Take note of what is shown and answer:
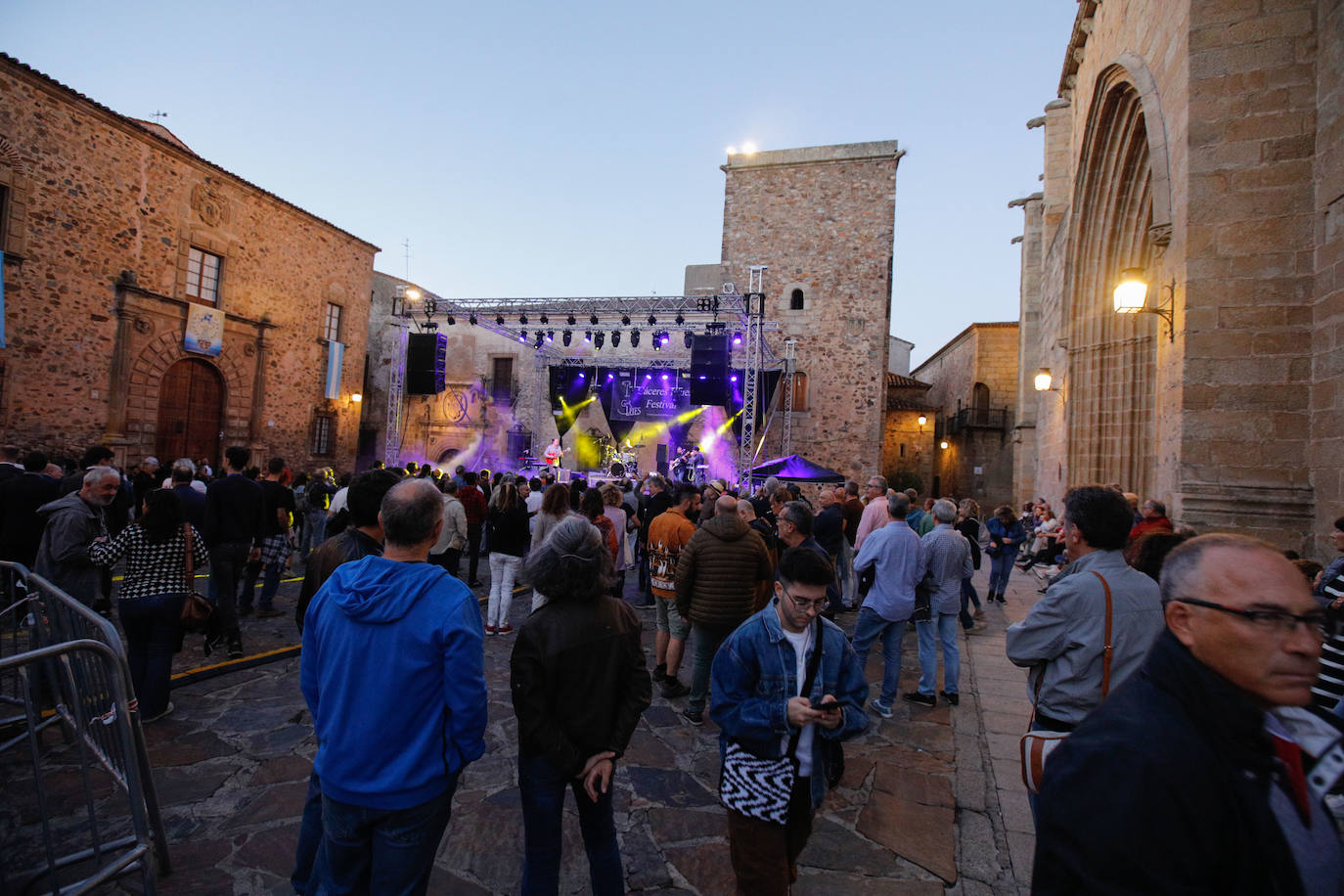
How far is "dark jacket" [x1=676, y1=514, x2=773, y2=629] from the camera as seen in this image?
4262mm

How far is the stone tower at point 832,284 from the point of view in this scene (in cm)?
2083

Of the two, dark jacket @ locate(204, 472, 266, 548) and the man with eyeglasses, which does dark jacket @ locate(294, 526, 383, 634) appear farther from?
dark jacket @ locate(204, 472, 266, 548)

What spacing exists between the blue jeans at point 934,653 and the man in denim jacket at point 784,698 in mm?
2838

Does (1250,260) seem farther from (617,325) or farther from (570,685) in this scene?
(617,325)

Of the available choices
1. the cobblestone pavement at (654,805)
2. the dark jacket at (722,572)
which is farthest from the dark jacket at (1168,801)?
the dark jacket at (722,572)

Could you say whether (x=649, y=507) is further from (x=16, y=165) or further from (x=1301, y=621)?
(x=16, y=165)

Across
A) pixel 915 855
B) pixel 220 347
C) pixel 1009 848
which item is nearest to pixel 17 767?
pixel 915 855

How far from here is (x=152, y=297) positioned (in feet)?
49.4

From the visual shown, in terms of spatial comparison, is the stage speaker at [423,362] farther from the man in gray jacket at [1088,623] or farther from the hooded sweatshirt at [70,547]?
the man in gray jacket at [1088,623]

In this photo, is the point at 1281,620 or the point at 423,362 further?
the point at 423,362

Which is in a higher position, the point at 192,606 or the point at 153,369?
the point at 153,369

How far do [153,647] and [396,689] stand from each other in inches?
122

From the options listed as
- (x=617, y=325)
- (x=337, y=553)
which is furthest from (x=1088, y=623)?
(x=617, y=325)

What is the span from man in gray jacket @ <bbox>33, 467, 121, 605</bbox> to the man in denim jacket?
4.49 metres
